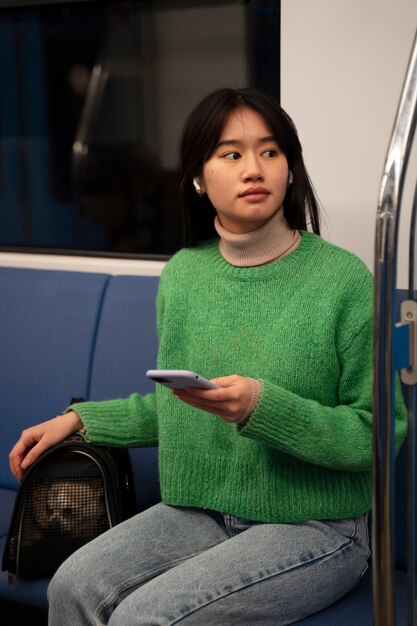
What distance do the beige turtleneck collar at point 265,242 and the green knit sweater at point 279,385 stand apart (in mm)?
21

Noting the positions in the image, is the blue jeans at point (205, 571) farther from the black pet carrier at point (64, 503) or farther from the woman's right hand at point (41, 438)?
the woman's right hand at point (41, 438)

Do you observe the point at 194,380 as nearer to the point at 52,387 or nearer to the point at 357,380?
the point at 357,380

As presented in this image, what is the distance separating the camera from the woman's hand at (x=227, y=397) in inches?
73.5

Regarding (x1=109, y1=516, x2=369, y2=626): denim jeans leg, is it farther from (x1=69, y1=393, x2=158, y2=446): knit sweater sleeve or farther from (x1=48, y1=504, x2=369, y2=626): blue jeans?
(x1=69, y1=393, x2=158, y2=446): knit sweater sleeve

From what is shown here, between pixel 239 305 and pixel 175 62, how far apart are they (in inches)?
60.5

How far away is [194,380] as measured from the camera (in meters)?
1.79

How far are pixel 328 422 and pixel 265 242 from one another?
1.49 ft

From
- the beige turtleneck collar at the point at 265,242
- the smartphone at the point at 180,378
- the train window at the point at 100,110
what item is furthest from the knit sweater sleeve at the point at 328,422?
the train window at the point at 100,110

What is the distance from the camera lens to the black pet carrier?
2.40 m

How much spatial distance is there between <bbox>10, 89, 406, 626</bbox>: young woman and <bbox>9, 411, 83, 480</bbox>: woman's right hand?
24 centimetres

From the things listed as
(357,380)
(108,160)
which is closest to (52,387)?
(108,160)

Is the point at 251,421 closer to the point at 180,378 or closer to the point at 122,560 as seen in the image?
the point at 180,378

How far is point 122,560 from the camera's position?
82.6 inches

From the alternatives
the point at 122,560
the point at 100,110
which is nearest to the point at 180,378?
the point at 122,560
